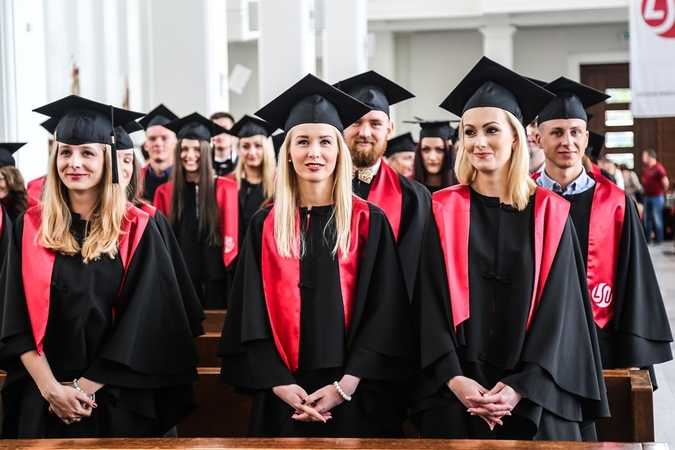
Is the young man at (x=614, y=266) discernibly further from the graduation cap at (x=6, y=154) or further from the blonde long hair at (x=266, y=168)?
the graduation cap at (x=6, y=154)

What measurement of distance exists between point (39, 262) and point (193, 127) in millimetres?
3241

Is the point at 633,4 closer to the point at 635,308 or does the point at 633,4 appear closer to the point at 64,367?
the point at 635,308

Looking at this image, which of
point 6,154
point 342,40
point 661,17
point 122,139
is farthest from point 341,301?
point 661,17

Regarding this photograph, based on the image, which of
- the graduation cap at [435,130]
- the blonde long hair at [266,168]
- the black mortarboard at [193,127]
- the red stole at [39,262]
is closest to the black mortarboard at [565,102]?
the red stole at [39,262]

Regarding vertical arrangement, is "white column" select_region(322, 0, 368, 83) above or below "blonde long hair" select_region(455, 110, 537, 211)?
above

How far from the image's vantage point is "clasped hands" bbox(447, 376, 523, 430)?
320cm

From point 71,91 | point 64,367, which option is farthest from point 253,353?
point 71,91

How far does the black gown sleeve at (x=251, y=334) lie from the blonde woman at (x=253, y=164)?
314cm

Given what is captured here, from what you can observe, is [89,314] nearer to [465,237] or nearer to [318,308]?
[318,308]

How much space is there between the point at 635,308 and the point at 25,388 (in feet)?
8.52

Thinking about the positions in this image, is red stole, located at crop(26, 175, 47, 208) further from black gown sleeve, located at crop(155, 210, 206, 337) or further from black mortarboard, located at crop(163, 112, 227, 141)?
black gown sleeve, located at crop(155, 210, 206, 337)

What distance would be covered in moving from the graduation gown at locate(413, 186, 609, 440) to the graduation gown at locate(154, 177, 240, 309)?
350 cm

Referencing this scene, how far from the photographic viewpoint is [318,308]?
3555 mm

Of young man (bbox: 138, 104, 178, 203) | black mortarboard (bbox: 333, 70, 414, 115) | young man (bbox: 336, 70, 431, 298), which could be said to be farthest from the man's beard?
young man (bbox: 138, 104, 178, 203)
